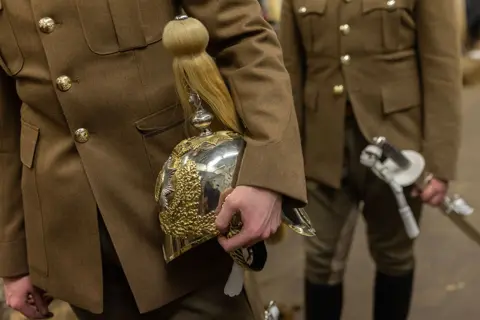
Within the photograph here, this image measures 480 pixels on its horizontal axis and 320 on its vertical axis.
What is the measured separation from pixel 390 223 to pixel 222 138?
84 cm

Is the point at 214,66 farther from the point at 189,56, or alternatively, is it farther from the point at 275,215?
the point at 275,215

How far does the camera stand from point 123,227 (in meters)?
1.02

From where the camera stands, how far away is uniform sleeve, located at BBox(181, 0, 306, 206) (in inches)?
35.9

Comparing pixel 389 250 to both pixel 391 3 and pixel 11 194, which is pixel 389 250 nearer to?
pixel 391 3

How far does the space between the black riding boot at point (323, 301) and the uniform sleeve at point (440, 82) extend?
1.40 ft

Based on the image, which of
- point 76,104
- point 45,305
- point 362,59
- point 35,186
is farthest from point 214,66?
point 362,59

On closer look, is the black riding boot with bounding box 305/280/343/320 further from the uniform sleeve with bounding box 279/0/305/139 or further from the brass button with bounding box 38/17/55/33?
the brass button with bounding box 38/17/55/33

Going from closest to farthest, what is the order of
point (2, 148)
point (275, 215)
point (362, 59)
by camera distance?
point (275, 215) < point (2, 148) < point (362, 59)

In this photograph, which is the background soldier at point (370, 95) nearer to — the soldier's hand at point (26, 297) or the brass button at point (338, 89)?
the brass button at point (338, 89)

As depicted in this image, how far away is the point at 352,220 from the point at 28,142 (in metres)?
0.93

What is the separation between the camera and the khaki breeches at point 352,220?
1.64m

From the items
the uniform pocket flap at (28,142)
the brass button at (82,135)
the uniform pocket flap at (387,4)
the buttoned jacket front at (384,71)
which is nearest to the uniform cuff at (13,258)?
the uniform pocket flap at (28,142)

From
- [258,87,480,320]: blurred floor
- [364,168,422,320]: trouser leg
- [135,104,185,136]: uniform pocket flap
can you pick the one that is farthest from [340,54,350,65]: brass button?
[258,87,480,320]: blurred floor

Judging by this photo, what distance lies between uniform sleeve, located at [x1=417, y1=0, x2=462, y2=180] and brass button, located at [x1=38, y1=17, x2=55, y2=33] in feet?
2.80
